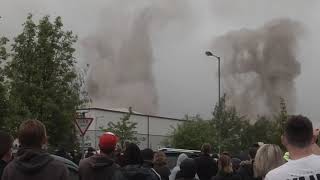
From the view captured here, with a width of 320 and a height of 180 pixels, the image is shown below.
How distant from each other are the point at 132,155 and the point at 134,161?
0.10m

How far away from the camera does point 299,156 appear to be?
13.8 ft

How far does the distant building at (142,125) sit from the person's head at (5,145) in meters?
62.6

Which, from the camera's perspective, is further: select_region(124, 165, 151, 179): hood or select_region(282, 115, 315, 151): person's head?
select_region(124, 165, 151, 179): hood

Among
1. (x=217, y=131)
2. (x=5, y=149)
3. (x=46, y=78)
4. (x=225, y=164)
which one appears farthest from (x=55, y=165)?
(x=217, y=131)

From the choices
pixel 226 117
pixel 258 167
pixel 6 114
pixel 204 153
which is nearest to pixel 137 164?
pixel 258 167

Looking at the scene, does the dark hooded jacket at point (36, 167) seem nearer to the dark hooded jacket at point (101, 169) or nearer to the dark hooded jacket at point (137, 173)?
the dark hooded jacket at point (101, 169)

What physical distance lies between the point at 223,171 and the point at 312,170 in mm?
5668

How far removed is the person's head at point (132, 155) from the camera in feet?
25.1

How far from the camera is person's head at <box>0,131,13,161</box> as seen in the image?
20.1 ft

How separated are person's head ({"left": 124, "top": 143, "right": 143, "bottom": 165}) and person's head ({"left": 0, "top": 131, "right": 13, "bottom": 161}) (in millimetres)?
1822

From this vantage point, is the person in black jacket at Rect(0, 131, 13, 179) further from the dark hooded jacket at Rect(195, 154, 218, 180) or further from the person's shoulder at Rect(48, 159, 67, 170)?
the dark hooded jacket at Rect(195, 154, 218, 180)

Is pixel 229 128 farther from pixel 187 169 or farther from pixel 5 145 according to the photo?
pixel 5 145

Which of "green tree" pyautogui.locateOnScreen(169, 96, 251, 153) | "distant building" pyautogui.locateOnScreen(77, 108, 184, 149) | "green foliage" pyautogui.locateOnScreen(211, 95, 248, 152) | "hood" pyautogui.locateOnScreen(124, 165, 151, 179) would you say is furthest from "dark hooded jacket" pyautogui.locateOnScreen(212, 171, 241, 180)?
"distant building" pyautogui.locateOnScreen(77, 108, 184, 149)

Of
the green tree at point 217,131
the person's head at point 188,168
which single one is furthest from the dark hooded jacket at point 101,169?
the green tree at point 217,131
